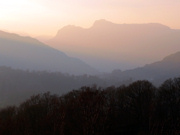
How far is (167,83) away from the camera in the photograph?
50344 millimetres

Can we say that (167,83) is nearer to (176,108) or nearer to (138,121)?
(176,108)

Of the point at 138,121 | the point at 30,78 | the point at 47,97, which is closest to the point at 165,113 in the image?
the point at 138,121

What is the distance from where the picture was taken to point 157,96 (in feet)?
153

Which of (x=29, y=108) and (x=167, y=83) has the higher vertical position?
(x=167, y=83)

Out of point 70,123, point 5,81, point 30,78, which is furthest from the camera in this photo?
point 30,78

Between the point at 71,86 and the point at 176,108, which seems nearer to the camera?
the point at 176,108

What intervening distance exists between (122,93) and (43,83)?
142 meters

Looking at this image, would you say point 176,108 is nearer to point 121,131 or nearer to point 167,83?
point 167,83

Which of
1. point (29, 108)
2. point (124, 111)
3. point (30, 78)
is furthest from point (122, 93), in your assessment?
point (30, 78)

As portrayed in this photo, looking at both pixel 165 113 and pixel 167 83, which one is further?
pixel 167 83

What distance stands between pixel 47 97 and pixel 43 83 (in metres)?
136

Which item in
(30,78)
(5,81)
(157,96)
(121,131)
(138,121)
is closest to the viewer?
(121,131)

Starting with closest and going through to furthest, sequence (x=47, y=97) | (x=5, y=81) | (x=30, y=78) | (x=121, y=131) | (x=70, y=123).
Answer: (x=70, y=123)
(x=121, y=131)
(x=47, y=97)
(x=5, y=81)
(x=30, y=78)

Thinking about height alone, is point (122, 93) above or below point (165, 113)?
above
